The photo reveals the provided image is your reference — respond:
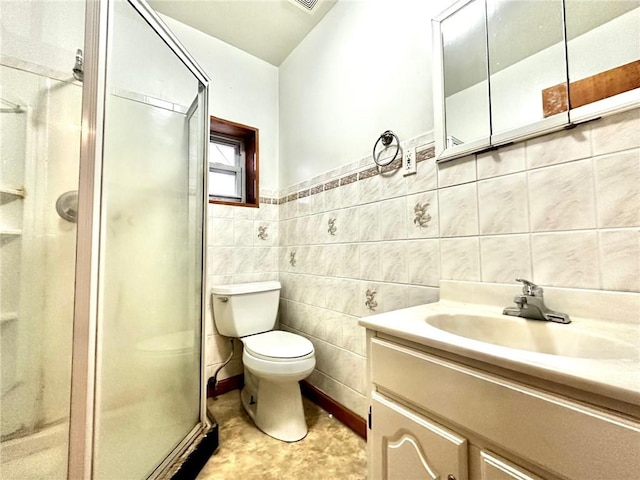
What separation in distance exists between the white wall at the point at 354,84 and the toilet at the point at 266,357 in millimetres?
884

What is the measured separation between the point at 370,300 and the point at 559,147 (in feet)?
2.95

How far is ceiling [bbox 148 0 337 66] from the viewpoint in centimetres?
161

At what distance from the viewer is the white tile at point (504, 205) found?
33.4 inches

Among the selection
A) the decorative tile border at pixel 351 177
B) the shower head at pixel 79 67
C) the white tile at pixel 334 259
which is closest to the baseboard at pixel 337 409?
the white tile at pixel 334 259

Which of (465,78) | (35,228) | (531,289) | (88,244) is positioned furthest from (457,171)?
(35,228)

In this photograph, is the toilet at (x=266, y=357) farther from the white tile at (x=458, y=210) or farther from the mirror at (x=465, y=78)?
the mirror at (x=465, y=78)

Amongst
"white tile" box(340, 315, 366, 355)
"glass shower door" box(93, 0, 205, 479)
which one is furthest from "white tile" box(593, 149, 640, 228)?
"glass shower door" box(93, 0, 205, 479)

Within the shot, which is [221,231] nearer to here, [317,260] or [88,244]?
[317,260]

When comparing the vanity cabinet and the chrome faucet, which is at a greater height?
the chrome faucet

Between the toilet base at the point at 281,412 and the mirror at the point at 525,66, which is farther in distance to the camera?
the toilet base at the point at 281,412

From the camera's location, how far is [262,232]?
197 cm

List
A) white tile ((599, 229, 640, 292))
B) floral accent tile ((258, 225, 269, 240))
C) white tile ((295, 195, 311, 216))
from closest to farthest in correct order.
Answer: white tile ((599, 229, 640, 292)) → white tile ((295, 195, 311, 216)) → floral accent tile ((258, 225, 269, 240))

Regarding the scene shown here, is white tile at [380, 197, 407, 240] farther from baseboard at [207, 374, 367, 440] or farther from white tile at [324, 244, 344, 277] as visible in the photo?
baseboard at [207, 374, 367, 440]

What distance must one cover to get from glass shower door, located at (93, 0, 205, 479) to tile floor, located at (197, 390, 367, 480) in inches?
8.0
